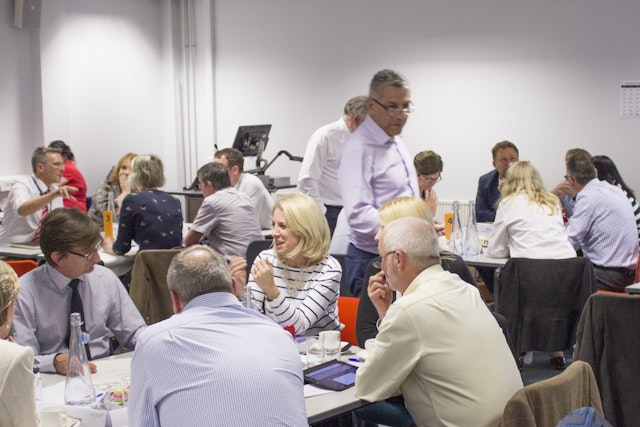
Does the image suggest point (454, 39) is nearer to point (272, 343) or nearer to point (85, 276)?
point (85, 276)

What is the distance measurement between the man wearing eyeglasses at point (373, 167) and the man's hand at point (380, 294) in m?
0.81

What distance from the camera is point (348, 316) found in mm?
3391

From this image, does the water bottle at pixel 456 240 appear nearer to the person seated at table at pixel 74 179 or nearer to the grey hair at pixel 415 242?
the grey hair at pixel 415 242

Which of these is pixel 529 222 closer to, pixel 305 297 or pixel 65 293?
pixel 305 297

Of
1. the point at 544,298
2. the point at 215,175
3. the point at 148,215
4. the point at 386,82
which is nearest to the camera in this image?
the point at 386,82

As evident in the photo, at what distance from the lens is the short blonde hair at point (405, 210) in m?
3.22

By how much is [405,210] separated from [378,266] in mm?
261

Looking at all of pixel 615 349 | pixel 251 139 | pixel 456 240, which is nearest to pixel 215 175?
pixel 456 240

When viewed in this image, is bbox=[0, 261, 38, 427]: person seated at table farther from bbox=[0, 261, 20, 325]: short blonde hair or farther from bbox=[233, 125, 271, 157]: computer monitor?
bbox=[233, 125, 271, 157]: computer monitor

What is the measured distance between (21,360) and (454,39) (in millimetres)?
6626

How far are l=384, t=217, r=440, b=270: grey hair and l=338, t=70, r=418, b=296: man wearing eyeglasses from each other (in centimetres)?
111

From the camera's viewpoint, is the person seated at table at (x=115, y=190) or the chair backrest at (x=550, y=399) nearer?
the chair backrest at (x=550, y=399)

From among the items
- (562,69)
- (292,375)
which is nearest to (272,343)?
(292,375)

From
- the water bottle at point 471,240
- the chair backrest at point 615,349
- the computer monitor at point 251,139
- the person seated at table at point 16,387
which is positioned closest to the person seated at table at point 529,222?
the water bottle at point 471,240
